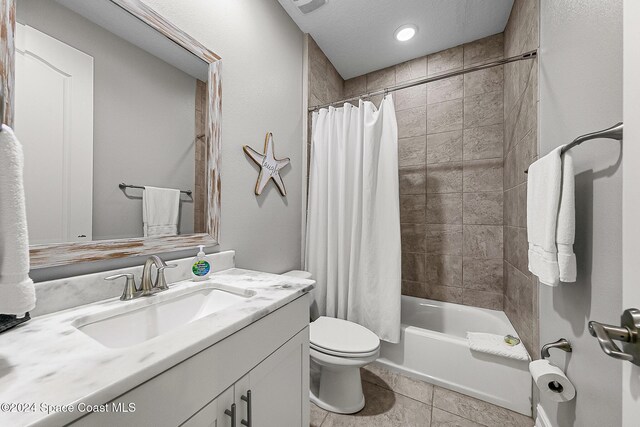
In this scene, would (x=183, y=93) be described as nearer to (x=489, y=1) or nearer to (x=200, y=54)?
(x=200, y=54)

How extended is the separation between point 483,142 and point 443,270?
1.12 m

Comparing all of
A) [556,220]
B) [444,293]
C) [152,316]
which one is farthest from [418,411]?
[152,316]

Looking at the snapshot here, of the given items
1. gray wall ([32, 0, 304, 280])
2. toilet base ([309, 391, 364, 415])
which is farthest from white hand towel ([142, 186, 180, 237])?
toilet base ([309, 391, 364, 415])

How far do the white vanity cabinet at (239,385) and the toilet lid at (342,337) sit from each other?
13.2 inches

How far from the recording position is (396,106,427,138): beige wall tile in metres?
2.26

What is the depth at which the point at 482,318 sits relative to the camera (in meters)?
1.93

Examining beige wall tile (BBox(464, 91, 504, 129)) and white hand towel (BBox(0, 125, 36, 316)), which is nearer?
white hand towel (BBox(0, 125, 36, 316))

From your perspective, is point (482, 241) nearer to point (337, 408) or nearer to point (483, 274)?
point (483, 274)

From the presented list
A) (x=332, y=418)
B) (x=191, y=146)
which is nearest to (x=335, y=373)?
(x=332, y=418)

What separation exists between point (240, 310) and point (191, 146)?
2.75 feet

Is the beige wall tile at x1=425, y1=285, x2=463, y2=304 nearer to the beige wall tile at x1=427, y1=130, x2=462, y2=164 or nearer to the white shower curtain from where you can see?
the white shower curtain

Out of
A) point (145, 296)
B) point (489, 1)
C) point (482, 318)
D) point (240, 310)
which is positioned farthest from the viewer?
point (482, 318)

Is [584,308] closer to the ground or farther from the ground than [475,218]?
→ closer to the ground

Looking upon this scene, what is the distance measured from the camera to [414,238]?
2.30m
